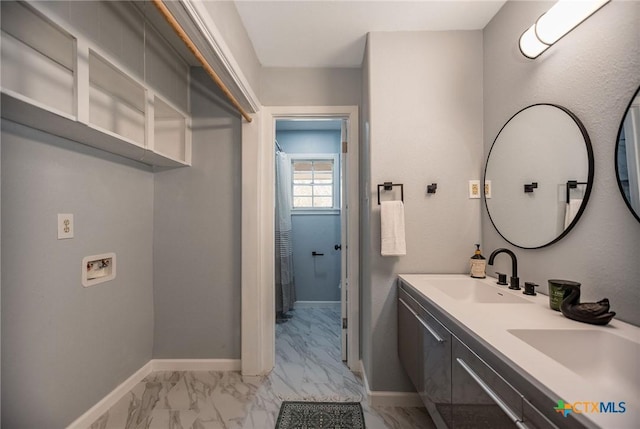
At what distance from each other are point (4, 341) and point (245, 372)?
4.46 ft

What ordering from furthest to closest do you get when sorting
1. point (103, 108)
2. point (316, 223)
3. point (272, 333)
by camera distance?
point (316, 223) → point (272, 333) → point (103, 108)

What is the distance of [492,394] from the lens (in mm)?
777

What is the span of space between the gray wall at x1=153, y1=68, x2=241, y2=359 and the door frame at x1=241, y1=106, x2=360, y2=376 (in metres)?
0.13

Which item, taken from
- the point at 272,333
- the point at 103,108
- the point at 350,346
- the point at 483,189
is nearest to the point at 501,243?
the point at 483,189

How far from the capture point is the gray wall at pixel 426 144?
1.73 meters

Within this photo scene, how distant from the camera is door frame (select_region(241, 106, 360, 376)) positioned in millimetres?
2035

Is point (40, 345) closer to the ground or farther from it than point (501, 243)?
closer to the ground

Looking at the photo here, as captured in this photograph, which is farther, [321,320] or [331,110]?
[321,320]

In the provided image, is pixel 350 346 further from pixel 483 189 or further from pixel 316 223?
pixel 316 223

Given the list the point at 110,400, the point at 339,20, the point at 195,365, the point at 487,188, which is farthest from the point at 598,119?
the point at 110,400

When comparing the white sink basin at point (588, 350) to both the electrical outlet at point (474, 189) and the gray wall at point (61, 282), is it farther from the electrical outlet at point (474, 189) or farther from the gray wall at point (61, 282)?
the gray wall at point (61, 282)

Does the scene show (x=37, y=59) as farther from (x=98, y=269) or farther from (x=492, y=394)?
(x=492, y=394)

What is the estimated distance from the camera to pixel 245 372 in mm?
2027

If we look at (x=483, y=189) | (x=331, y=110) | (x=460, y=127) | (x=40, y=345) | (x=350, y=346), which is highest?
(x=331, y=110)
